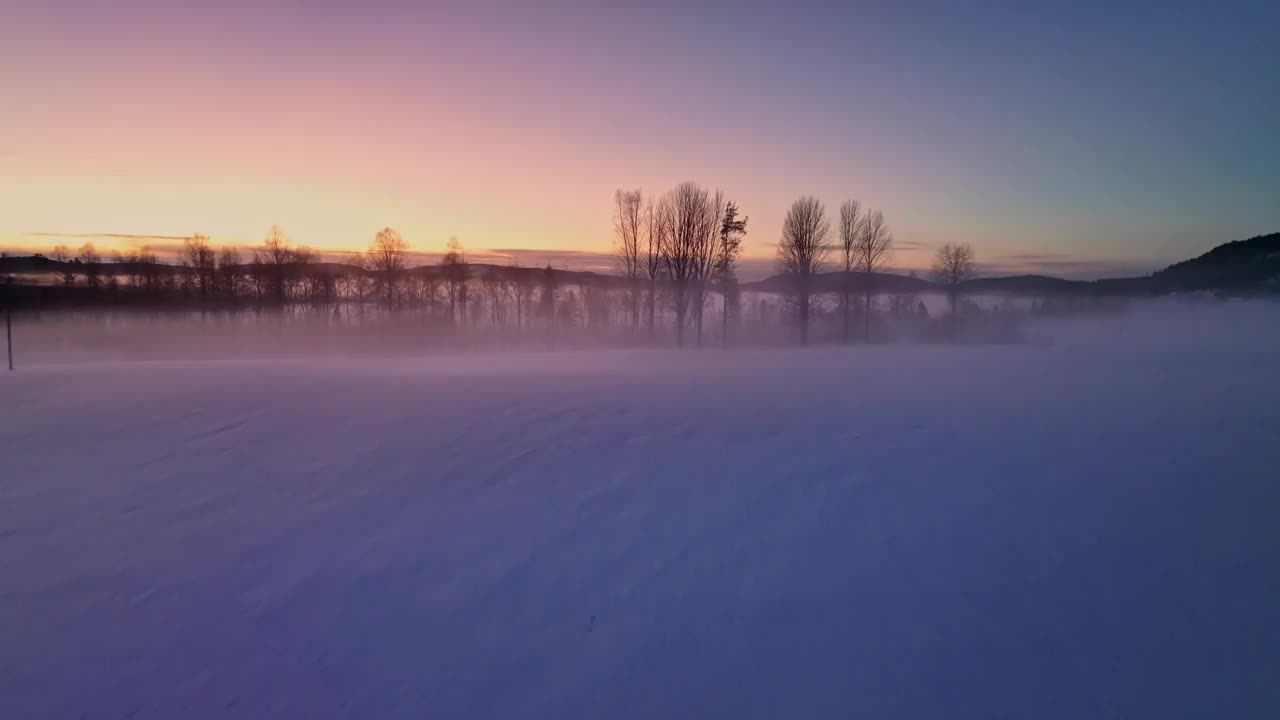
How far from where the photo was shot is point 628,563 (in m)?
5.77

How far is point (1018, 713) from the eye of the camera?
4.28m

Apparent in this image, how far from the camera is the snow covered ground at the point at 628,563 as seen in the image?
446 centimetres

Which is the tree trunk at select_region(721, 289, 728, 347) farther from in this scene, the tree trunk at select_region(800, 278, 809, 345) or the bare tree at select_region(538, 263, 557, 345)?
the bare tree at select_region(538, 263, 557, 345)

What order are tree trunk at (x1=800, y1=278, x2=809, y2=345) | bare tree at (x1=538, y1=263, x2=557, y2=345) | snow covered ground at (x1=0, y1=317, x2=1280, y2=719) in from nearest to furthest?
snow covered ground at (x1=0, y1=317, x2=1280, y2=719) → tree trunk at (x1=800, y1=278, x2=809, y2=345) → bare tree at (x1=538, y1=263, x2=557, y2=345)

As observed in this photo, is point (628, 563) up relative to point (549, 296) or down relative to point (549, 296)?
down

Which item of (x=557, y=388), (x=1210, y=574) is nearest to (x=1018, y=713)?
(x=1210, y=574)

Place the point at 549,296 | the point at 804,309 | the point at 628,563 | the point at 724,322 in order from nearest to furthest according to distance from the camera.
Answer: the point at 628,563 < the point at 804,309 < the point at 724,322 < the point at 549,296

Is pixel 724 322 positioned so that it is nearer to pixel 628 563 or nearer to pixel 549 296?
pixel 549 296

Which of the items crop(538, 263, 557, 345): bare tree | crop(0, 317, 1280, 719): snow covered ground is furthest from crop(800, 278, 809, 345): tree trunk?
crop(0, 317, 1280, 719): snow covered ground

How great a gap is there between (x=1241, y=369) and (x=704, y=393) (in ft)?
49.9

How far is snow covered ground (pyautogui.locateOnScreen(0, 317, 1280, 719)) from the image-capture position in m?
4.46

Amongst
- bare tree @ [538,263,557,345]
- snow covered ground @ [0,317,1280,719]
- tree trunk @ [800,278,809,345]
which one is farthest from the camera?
bare tree @ [538,263,557,345]

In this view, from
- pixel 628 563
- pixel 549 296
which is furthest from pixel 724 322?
pixel 628 563

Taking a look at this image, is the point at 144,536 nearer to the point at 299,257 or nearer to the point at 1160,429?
the point at 1160,429
